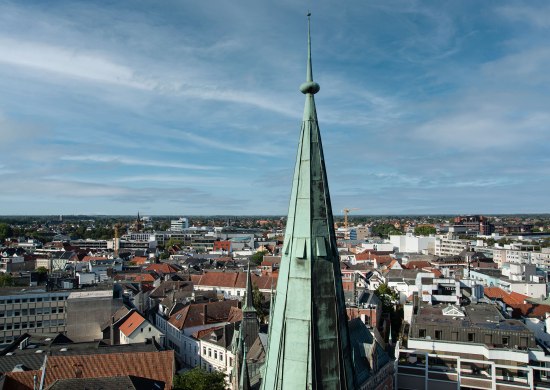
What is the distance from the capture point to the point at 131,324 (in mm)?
63906

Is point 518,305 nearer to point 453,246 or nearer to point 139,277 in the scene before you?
point 139,277

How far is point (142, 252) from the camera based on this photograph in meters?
191

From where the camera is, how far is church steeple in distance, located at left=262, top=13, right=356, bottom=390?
10656 mm

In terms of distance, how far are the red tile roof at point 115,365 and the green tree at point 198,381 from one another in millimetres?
3181

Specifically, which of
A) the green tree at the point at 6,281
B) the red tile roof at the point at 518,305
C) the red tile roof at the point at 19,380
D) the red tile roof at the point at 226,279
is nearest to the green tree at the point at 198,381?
the red tile roof at the point at 19,380

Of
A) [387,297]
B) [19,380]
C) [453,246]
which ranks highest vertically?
[453,246]

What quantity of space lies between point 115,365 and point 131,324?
18.7m

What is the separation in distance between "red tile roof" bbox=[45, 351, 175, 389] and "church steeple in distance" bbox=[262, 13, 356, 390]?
3867cm

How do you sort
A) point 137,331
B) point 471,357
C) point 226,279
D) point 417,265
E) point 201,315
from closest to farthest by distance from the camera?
point 471,357 → point 137,331 → point 201,315 → point 226,279 → point 417,265

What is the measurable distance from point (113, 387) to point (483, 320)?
4615cm

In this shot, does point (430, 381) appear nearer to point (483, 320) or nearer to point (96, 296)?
point (483, 320)

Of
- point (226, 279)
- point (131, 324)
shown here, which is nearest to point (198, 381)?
point (131, 324)

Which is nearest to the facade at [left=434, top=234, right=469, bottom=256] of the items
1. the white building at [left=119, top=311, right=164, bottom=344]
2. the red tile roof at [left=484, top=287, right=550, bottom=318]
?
the red tile roof at [left=484, top=287, right=550, bottom=318]

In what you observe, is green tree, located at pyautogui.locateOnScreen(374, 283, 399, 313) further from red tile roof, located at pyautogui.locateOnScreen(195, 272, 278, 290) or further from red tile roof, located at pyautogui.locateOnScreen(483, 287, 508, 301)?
red tile roof, located at pyautogui.locateOnScreen(195, 272, 278, 290)
